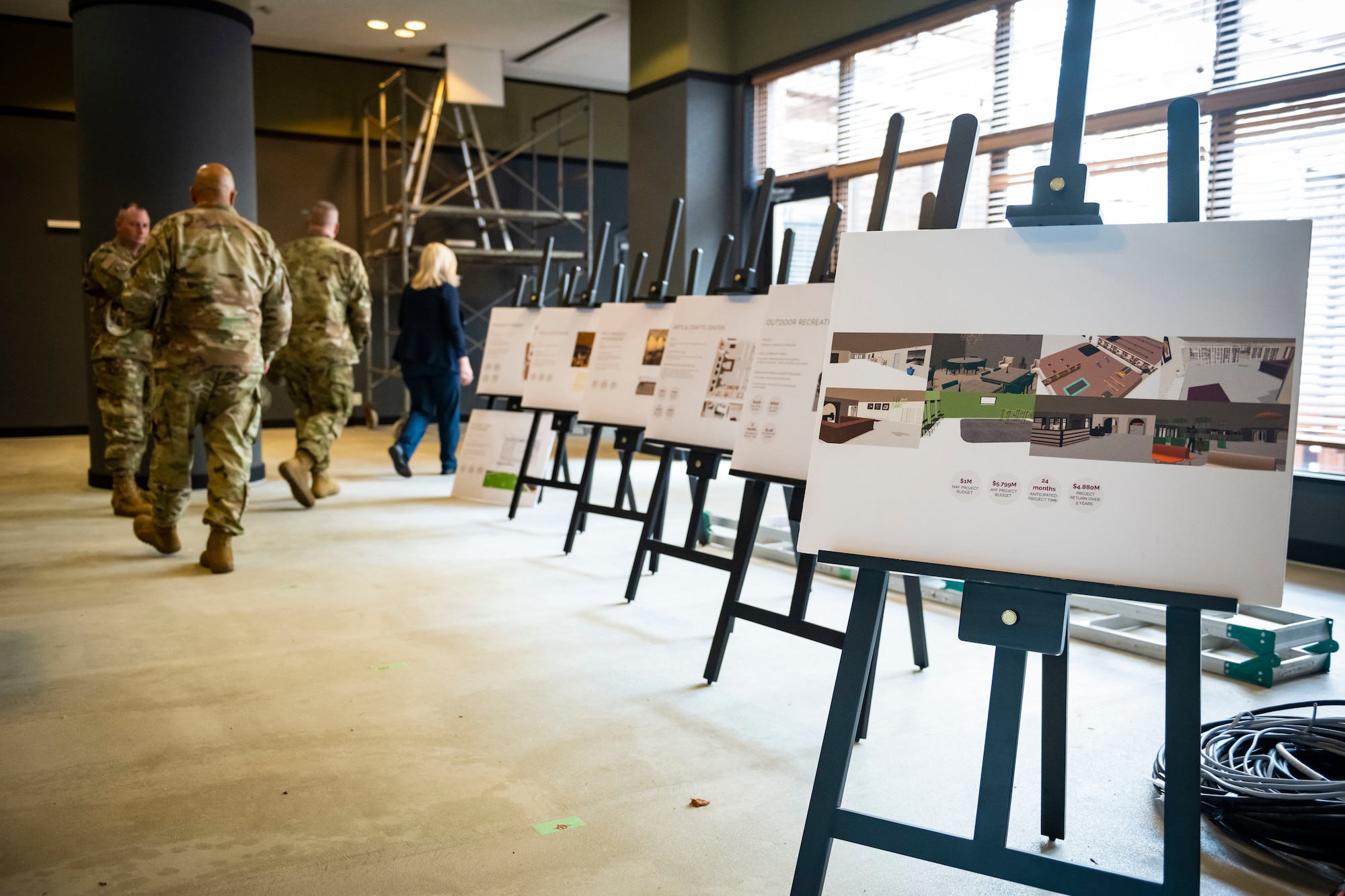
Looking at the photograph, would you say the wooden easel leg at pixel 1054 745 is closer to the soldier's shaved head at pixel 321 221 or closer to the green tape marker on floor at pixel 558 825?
the green tape marker on floor at pixel 558 825

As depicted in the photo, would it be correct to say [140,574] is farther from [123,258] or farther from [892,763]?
[892,763]

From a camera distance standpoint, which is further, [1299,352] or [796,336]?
[796,336]

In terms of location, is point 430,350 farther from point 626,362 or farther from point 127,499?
point 626,362

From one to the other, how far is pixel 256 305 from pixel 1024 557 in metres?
3.64

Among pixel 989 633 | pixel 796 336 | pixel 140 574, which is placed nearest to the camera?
pixel 989 633

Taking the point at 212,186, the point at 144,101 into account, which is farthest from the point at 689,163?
the point at 212,186

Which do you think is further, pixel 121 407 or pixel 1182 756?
pixel 121 407

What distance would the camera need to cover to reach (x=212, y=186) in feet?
13.5

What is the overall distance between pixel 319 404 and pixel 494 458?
1135 millimetres

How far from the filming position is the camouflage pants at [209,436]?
4.00 meters

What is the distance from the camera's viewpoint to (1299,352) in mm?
1377

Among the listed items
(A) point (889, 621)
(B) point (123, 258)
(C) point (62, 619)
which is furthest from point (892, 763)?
(B) point (123, 258)

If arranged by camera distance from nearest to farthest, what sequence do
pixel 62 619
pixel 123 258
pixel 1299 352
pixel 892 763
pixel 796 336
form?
pixel 1299 352, pixel 892 763, pixel 796 336, pixel 62 619, pixel 123 258

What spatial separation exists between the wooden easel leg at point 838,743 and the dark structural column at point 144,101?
5.61 m
